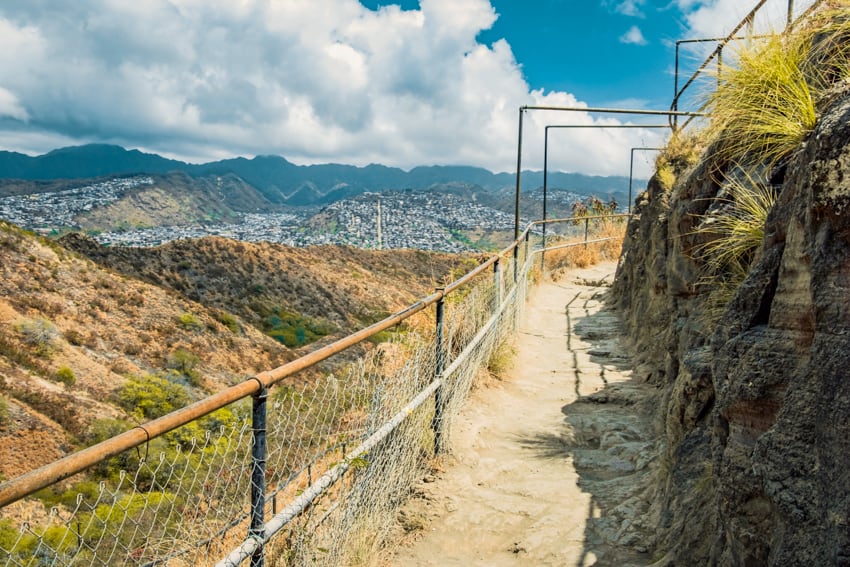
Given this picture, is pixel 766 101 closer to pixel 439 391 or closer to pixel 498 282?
pixel 439 391

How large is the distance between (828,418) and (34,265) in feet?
150

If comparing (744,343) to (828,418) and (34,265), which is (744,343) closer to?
(828,418)

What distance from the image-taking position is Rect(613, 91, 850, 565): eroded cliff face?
1.79 m

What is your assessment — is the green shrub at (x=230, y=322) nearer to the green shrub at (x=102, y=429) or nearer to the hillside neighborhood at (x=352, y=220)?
the green shrub at (x=102, y=429)

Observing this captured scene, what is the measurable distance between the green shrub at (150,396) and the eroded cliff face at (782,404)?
2700cm

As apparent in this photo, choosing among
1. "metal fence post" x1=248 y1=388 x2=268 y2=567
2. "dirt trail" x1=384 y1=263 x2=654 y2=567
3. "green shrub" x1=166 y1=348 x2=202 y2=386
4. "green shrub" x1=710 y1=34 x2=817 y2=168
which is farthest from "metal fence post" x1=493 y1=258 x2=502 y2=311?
"green shrub" x1=166 y1=348 x2=202 y2=386

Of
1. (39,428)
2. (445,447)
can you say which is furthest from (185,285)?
(445,447)

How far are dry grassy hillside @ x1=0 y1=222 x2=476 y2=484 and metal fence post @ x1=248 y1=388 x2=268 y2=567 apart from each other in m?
5.99

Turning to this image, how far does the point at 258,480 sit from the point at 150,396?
1139 inches

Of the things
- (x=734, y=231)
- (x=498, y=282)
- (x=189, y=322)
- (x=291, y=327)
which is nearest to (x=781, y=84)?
(x=734, y=231)

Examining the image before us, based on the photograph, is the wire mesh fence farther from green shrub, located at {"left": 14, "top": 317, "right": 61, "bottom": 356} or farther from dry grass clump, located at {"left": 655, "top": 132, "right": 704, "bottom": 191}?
green shrub, located at {"left": 14, "top": 317, "right": 61, "bottom": 356}

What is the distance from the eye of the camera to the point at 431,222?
5935 inches

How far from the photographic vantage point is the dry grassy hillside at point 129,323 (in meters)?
24.3

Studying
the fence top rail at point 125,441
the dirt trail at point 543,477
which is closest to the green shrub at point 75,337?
the dirt trail at point 543,477
